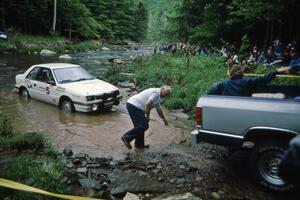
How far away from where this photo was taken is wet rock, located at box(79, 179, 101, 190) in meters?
4.99

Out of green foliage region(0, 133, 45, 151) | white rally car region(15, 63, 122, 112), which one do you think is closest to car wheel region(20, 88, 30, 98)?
white rally car region(15, 63, 122, 112)

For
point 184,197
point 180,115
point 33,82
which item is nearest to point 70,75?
point 33,82

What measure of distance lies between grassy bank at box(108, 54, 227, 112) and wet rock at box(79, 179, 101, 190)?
6.33 metres

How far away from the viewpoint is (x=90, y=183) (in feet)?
16.7

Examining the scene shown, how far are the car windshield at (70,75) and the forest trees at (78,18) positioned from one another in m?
35.6

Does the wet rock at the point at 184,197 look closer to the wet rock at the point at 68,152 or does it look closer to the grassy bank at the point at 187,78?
the wet rock at the point at 68,152

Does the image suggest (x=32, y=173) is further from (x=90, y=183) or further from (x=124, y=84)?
(x=124, y=84)

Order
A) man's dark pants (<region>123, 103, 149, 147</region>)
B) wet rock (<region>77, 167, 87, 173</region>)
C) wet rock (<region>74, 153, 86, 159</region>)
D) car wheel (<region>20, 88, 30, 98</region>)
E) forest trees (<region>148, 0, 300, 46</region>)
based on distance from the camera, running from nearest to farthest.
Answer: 1. wet rock (<region>77, 167, 87, 173</region>)
2. wet rock (<region>74, 153, 86, 159</region>)
3. man's dark pants (<region>123, 103, 149, 147</region>)
4. car wheel (<region>20, 88, 30, 98</region>)
5. forest trees (<region>148, 0, 300, 46</region>)

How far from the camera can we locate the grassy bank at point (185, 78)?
11500 millimetres

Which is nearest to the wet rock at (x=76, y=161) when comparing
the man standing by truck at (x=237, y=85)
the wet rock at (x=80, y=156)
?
the wet rock at (x=80, y=156)

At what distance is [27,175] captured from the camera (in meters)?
4.57

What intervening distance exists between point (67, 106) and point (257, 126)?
24.7 feet

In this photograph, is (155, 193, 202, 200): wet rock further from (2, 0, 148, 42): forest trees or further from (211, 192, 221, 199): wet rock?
(2, 0, 148, 42): forest trees

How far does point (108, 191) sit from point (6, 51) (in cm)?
3124
